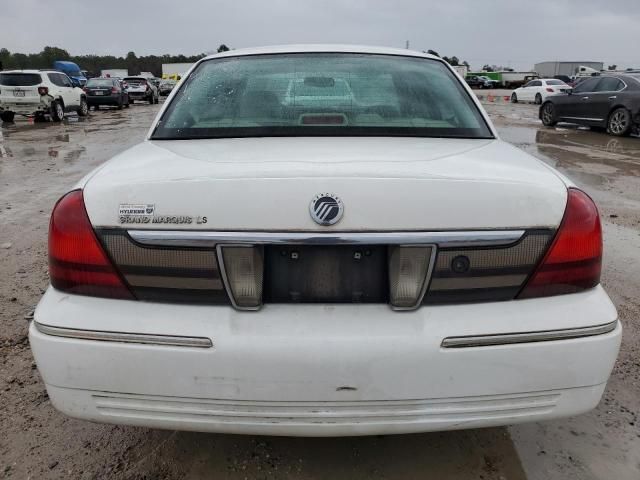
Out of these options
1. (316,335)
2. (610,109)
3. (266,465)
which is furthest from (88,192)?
(610,109)

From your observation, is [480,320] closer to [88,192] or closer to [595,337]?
[595,337]

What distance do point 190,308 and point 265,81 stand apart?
4.73ft

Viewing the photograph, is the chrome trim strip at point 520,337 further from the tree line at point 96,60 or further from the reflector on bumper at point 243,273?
the tree line at point 96,60

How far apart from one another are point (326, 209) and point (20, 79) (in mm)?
19231

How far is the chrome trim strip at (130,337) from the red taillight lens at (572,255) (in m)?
1.04

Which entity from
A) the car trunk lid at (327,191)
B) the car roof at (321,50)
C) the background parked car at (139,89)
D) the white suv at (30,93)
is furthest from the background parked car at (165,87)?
the car trunk lid at (327,191)

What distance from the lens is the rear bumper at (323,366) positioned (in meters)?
1.60

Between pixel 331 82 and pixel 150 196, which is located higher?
pixel 331 82

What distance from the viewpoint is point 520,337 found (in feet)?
5.36

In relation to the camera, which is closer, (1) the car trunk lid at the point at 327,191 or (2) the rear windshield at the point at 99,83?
(1) the car trunk lid at the point at 327,191

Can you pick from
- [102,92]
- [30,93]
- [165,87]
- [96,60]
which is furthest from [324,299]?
[96,60]

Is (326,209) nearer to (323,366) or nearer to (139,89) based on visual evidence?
(323,366)

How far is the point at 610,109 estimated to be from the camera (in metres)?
13.6

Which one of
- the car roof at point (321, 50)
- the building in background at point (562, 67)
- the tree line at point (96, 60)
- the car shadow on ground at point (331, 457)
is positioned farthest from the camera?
the tree line at point (96, 60)
